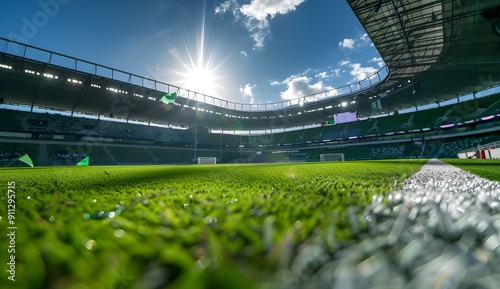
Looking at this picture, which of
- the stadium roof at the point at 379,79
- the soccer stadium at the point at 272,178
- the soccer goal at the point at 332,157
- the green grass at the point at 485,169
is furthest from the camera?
the soccer goal at the point at 332,157

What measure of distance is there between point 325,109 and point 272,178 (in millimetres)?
42349

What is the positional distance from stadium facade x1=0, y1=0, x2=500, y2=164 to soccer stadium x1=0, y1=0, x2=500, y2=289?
20 centimetres

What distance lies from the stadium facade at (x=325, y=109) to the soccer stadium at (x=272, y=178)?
200mm

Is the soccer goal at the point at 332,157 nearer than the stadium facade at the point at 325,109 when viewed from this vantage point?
No

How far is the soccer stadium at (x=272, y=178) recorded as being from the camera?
1.19 ft

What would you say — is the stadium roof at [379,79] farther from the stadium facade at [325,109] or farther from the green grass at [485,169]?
the green grass at [485,169]

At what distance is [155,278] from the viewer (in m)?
0.32

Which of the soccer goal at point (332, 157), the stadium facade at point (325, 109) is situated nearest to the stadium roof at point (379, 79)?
the stadium facade at point (325, 109)

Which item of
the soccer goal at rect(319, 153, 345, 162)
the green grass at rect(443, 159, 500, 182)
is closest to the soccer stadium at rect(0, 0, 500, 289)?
the green grass at rect(443, 159, 500, 182)

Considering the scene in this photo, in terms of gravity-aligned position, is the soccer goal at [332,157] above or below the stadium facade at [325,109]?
below

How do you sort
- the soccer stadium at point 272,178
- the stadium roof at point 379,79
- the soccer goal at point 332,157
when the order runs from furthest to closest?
the soccer goal at point 332,157, the stadium roof at point 379,79, the soccer stadium at point 272,178

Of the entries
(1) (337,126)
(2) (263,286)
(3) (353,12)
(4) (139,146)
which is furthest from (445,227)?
(1) (337,126)

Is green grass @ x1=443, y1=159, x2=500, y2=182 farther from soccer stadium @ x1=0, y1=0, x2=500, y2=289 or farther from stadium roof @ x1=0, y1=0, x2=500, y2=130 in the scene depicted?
stadium roof @ x1=0, y1=0, x2=500, y2=130

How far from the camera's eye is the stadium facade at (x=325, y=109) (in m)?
17.0
